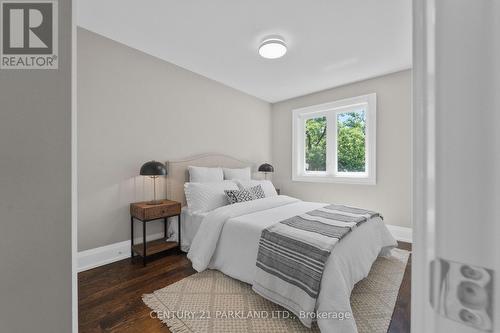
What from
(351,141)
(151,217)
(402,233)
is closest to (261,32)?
(151,217)

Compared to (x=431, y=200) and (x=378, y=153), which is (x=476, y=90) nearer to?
(x=431, y=200)

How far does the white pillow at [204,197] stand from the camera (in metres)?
2.65

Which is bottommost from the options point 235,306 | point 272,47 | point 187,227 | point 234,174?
point 235,306

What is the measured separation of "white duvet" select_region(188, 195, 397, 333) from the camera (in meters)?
1.40

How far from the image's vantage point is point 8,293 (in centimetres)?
74

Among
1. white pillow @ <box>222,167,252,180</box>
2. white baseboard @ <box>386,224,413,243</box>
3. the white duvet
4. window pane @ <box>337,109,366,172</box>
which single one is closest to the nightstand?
the white duvet

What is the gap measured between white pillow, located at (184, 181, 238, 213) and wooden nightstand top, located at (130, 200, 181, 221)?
0.18 meters

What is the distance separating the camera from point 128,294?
6.05ft

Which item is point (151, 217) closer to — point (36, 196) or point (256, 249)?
point (256, 249)

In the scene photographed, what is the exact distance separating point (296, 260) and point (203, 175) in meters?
1.85

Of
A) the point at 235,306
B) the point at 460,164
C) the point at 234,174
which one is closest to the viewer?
the point at 460,164

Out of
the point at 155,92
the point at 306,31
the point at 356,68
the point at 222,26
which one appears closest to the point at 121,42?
the point at 155,92

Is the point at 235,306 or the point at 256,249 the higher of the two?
the point at 256,249

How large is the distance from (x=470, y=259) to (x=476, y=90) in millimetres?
186
